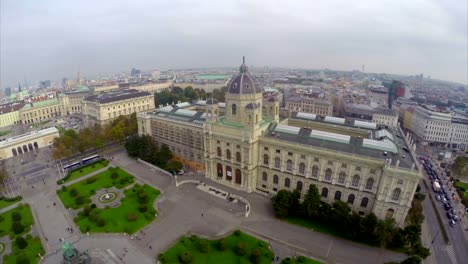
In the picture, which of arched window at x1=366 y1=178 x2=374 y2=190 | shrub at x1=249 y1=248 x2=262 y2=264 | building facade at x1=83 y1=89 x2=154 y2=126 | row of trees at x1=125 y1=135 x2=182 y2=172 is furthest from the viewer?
building facade at x1=83 y1=89 x2=154 y2=126

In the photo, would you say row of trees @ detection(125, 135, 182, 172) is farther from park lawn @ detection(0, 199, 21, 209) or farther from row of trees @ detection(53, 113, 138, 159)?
park lawn @ detection(0, 199, 21, 209)

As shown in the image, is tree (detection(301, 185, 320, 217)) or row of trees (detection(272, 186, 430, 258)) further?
tree (detection(301, 185, 320, 217))

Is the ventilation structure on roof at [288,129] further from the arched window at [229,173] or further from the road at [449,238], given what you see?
the road at [449,238]

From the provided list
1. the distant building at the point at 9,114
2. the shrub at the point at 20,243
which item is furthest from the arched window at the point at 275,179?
the distant building at the point at 9,114

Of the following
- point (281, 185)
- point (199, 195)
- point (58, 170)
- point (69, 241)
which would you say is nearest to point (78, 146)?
point (58, 170)

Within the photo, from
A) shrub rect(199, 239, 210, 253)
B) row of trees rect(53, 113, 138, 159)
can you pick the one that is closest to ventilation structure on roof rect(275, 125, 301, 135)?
shrub rect(199, 239, 210, 253)

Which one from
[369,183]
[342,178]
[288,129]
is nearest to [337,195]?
[342,178]

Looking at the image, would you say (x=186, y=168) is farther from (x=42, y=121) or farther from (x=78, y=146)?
(x=42, y=121)
